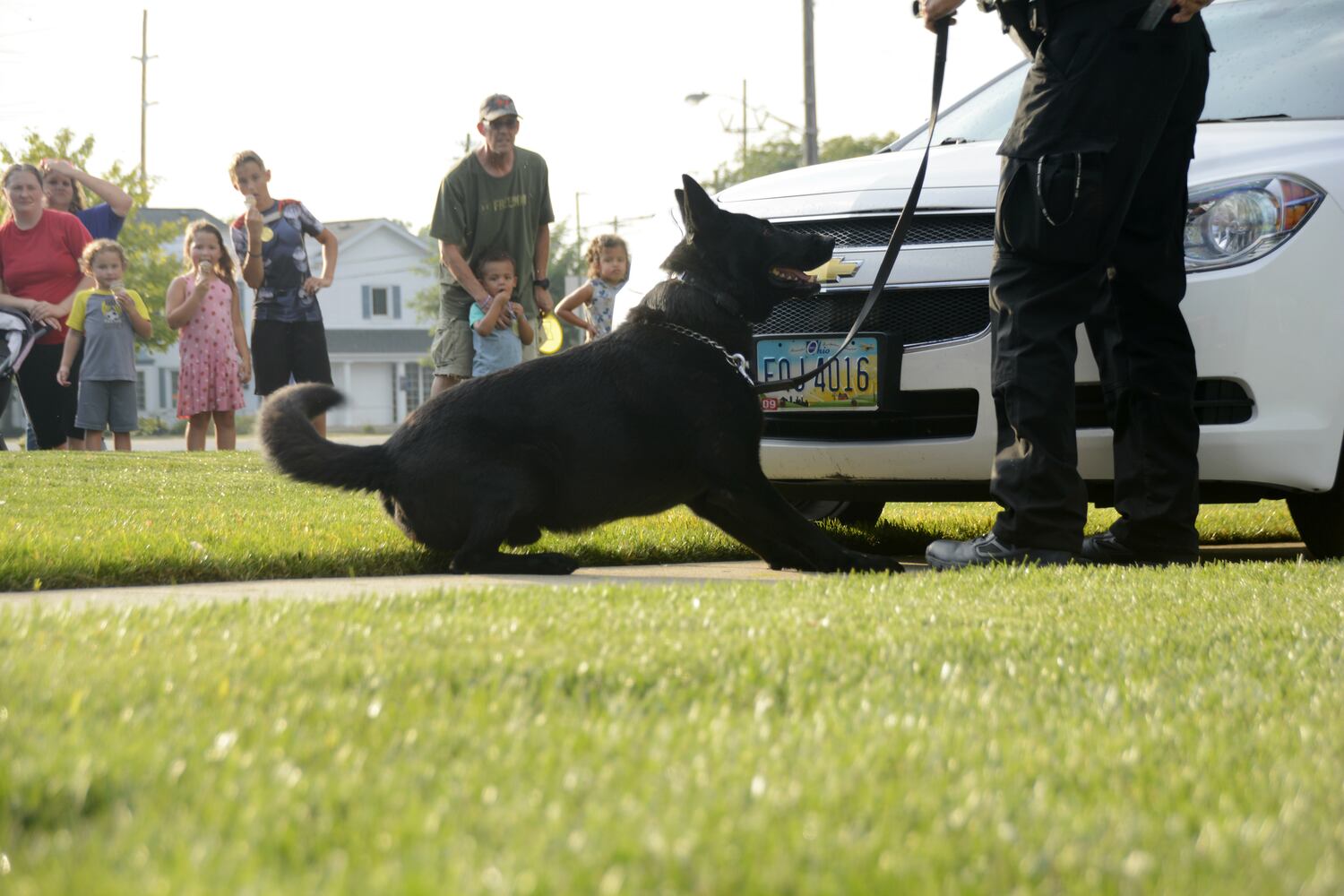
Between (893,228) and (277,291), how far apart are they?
19.0 ft

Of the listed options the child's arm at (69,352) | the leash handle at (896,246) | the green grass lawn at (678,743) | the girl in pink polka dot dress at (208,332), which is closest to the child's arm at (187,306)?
the girl in pink polka dot dress at (208,332)

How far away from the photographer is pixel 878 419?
4465 mm

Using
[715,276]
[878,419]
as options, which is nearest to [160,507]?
[715,276]

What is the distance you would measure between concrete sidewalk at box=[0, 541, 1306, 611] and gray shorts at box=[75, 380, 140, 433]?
718 centimetres

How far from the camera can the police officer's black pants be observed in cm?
372

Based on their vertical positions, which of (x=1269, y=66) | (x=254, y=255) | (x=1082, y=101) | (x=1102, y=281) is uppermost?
(x=1269, y=66)

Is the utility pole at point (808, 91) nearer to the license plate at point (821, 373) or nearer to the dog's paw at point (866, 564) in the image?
the license plate at point (821, 373)

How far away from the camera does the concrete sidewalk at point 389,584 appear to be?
125 inches

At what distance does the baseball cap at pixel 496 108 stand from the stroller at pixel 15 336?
4.46 metres

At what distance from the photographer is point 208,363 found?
33.0 ft

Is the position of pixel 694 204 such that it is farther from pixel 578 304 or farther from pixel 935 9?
pixel 578 304

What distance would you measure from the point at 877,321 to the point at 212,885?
3.56 metres

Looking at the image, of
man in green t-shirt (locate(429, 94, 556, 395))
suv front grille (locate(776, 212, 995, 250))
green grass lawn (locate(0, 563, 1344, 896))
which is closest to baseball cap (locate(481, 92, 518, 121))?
man in green t-shirt (locate(429, 94, 556, 395))

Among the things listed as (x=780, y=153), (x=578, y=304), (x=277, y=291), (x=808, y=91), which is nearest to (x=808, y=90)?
(x=808, y=91)
